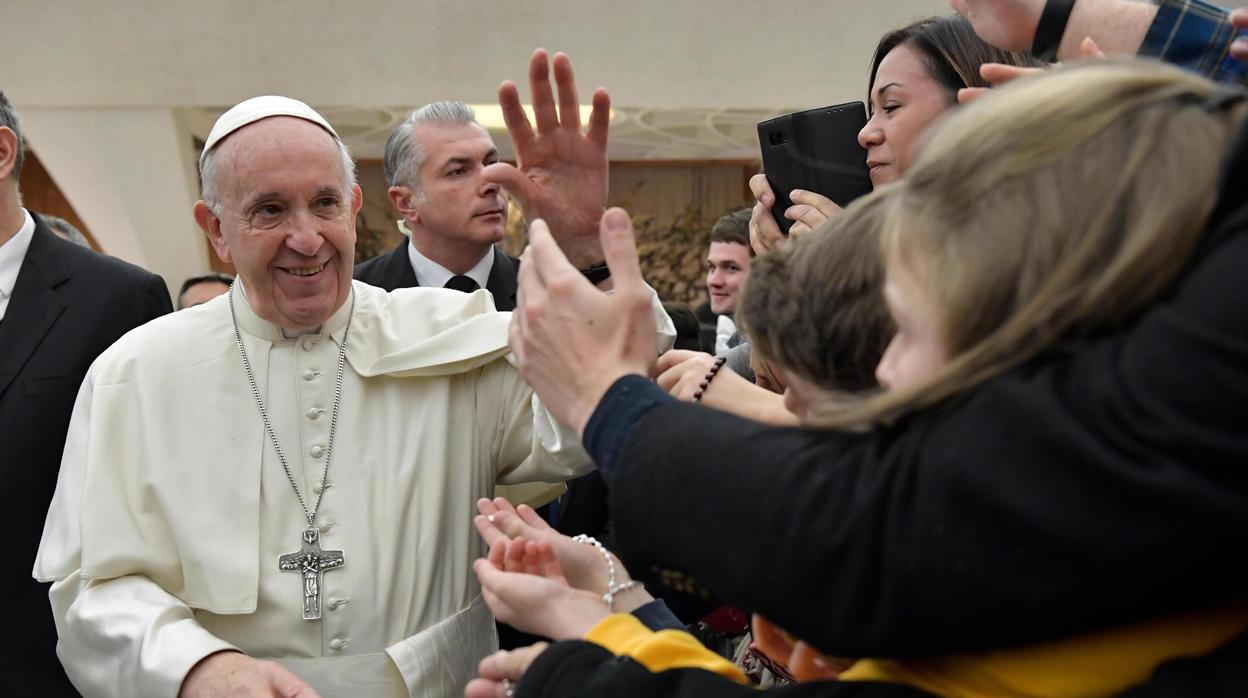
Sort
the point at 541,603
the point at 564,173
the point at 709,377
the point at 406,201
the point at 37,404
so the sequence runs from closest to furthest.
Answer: the point at 541,603, the point at 709,377, the point at 564,173, the point at 37,404, the point at 406,201

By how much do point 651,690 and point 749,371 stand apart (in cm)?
142

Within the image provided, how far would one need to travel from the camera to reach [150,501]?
2074mm

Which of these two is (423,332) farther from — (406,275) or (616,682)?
(406,275)

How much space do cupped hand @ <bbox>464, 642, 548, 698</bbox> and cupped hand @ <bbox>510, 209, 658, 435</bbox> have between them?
11.8 inches

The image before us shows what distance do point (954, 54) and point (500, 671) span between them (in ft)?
4.91

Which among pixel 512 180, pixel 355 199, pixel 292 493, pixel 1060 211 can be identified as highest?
pixel 1060 211

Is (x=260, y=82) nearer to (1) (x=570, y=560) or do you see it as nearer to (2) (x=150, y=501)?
(2) (x=150, y=501)

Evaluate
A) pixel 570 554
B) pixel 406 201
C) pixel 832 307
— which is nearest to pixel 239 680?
pixel 570 554

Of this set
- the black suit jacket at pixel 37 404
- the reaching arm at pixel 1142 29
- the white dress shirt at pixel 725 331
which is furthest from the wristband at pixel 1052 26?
the white dress shirt at pixel 725 331

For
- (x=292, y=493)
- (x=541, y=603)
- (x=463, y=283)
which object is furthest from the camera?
(x=463, y=283)

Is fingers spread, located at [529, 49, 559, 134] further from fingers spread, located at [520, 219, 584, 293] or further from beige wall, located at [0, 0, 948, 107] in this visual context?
beige wall, located at [0, 0, 948, 107]

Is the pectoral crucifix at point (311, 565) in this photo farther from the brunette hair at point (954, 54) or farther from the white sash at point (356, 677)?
the brunette hair at point (954, 54)

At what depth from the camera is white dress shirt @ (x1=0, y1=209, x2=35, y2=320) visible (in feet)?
9.73

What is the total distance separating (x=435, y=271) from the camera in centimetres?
404
